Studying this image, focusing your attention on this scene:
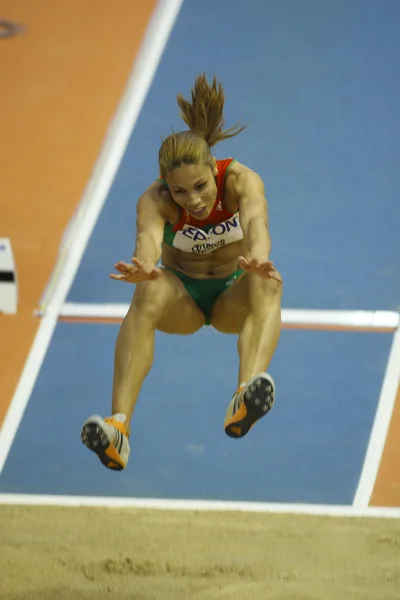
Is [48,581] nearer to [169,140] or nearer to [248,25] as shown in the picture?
[169,140]

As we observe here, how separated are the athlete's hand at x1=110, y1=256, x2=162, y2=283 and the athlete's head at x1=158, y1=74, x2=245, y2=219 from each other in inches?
12.1

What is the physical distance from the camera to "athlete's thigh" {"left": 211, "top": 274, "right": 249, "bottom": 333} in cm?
384

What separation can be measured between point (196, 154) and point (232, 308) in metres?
0.64

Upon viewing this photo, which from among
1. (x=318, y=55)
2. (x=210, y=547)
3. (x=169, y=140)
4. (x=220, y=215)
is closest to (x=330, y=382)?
(x=210, y=547)

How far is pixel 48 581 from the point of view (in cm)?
430

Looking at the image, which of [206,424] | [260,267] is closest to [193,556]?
[206,424]

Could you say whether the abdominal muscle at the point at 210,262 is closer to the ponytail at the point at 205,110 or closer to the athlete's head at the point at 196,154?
the athlete's head at the point at 196,154

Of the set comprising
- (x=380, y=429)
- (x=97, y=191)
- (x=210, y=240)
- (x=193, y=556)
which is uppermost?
(x=210, y=240)

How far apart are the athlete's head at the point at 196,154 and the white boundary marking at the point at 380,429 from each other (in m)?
2.06

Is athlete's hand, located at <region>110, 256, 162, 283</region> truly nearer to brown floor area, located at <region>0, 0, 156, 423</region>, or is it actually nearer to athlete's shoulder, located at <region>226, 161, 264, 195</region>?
athlete's shoulder, located at <region>226, 161, 264, 195</region>

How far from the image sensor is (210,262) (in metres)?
4.06

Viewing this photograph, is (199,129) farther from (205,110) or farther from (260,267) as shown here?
(260,267)

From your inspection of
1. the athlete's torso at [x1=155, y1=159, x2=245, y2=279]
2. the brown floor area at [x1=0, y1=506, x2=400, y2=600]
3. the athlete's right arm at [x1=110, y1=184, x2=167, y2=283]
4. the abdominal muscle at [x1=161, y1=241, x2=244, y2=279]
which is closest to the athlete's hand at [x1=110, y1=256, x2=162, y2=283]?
the athlete's right arm at [x1=110, y1=184, x2=167, y2=283]

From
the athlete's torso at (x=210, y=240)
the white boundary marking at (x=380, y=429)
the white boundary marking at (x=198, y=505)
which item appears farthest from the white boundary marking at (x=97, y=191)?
the white boundary marking at (x=380, y=429)
